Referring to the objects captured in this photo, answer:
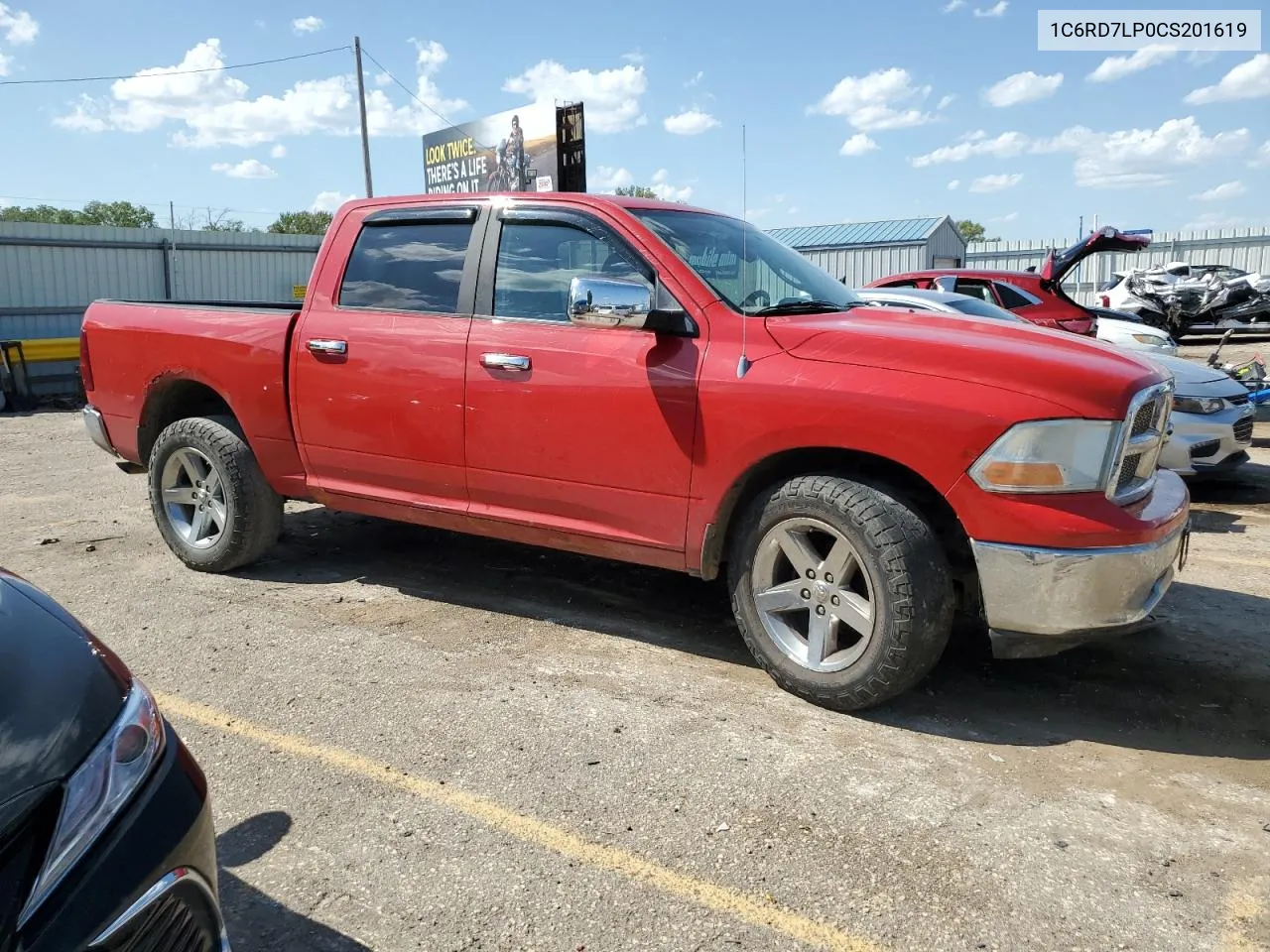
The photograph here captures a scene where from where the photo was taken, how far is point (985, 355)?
3484mm

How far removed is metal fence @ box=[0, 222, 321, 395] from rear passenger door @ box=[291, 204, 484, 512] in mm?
11390

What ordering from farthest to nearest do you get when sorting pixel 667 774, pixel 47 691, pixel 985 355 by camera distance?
pixel 985 355 < pixel 667 774 < pixel 47 691

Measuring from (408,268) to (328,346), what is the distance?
55 centimetres

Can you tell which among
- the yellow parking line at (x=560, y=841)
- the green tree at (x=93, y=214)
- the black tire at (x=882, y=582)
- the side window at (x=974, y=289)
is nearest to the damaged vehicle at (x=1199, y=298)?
the side window at (x=974, y=289)

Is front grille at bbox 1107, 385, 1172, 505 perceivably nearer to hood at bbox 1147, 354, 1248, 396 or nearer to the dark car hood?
the dark car hood

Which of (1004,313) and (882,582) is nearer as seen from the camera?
Result: (882,582)

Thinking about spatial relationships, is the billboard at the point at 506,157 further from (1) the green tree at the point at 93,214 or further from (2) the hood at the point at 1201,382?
(1) the green tree at the point at 93,214

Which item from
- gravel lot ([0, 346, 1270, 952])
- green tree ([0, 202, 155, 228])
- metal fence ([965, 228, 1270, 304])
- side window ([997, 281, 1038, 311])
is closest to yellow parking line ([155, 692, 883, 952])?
gravel lot ([0, 346, 1270, 952])

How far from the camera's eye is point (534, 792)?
3.14 meters

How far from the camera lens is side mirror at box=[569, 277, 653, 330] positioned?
384 cm

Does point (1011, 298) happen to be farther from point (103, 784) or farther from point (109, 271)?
point (109, 271)

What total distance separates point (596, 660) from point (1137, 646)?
2.45 meters

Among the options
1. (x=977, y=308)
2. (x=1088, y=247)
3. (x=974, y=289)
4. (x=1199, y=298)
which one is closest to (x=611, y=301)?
(x=977, y=308)

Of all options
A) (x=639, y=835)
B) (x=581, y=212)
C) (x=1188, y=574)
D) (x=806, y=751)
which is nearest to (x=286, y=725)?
(x=639, y=835)
